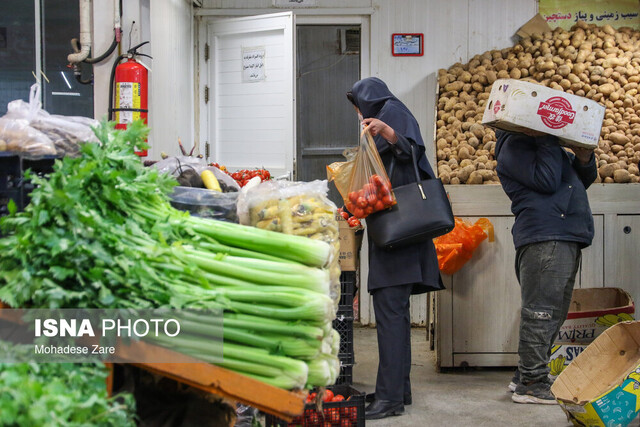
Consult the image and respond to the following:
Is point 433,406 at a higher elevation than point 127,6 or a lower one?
lower

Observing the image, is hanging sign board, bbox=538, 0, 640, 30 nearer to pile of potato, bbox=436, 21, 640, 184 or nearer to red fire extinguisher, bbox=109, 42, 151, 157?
pile of potato, bbox=436, 21, 640, 184

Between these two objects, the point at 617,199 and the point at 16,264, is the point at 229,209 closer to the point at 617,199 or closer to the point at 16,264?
the point at 16,264

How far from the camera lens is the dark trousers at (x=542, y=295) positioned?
461cm

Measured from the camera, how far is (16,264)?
6.47 ft

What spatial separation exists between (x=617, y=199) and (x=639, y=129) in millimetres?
888

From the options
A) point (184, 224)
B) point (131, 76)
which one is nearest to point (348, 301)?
point (131, 76)

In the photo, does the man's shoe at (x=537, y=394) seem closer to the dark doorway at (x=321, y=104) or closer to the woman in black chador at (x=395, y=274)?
the woman in black chador at (x=395, y=274)

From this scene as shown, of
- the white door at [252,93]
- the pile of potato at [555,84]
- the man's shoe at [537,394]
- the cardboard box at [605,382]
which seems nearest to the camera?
the cardboard box at [605,382]

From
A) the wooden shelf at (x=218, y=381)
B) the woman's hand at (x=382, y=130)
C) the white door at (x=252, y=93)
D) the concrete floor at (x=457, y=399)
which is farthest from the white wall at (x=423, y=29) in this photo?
the wooden shelf at (x=218, y=381)

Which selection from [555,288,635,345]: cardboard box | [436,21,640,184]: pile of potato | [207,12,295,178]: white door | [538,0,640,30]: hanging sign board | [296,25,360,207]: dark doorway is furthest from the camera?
[296,25,360,207]: dark doorway

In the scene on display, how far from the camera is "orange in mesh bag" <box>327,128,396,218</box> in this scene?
167 inches

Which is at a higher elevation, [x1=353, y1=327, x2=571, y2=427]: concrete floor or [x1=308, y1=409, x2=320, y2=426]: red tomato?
[x1=308, y1=409, x2=320, y2=426]: red tomato

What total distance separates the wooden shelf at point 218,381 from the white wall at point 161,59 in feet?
11.1

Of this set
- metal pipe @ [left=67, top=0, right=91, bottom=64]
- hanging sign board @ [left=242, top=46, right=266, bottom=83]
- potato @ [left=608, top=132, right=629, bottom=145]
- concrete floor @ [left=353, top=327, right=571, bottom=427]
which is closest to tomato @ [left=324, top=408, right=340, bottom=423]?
concrete floor @ [left=353, top=327, right=571, bottom=427]
